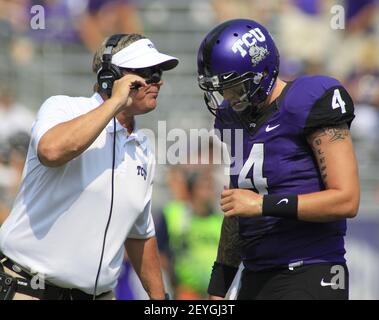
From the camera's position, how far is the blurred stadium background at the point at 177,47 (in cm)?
1005

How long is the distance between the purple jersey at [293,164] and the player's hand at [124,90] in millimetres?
601

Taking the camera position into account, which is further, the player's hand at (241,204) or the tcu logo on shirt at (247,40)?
the tcu logo on shirt at (247,40)

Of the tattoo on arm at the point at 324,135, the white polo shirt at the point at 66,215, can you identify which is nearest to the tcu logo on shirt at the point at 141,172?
the white polo shirt at the point at 66,215

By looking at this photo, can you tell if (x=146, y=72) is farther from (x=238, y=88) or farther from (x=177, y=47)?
(x=177, y=47)

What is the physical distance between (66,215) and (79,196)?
0.35 feet

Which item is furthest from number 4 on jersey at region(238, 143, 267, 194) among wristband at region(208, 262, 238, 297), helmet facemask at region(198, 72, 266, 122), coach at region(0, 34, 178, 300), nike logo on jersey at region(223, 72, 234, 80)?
coach at region(0, 34, 178, 300)

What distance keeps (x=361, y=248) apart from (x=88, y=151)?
466 centimetres

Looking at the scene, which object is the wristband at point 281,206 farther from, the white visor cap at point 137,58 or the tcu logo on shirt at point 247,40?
the white visor cap at point 137,58

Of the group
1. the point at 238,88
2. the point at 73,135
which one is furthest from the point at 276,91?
the point at 73,135

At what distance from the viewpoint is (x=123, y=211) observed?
415cm

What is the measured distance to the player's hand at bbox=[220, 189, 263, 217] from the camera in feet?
11.9
